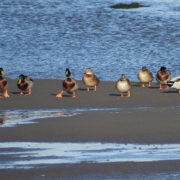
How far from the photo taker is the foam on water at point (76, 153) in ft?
37.6

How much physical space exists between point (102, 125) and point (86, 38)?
29.9 meters

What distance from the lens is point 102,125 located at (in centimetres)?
1558

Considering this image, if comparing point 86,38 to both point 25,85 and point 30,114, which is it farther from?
point 30,114

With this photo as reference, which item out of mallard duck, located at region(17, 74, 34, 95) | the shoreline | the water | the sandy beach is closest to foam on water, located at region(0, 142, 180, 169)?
the sandy beach

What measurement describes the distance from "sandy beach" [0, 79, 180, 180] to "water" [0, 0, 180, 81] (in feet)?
27.7

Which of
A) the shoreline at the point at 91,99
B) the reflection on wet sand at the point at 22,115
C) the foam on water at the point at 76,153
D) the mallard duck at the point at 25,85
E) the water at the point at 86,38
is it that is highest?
the water at the point at 86,38

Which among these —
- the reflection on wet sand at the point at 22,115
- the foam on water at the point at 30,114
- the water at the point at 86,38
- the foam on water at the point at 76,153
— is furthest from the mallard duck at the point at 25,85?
the foam on water at the point at 76,153

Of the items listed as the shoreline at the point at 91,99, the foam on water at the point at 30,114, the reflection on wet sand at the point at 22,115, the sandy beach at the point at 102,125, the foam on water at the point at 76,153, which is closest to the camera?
the sandy beach at the point at 102,125

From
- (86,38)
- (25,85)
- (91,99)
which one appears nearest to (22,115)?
(91,99)

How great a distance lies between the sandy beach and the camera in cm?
1073

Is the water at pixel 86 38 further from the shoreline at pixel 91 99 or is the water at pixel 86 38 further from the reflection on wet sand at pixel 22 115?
the reflection on wet sand at pixel 22 115

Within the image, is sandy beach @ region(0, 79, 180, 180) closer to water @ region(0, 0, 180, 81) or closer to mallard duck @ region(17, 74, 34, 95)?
mallard duck @ region(17, 74, 34, 95)

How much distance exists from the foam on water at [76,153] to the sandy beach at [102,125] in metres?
0.33

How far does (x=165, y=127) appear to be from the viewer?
15.1 metres
